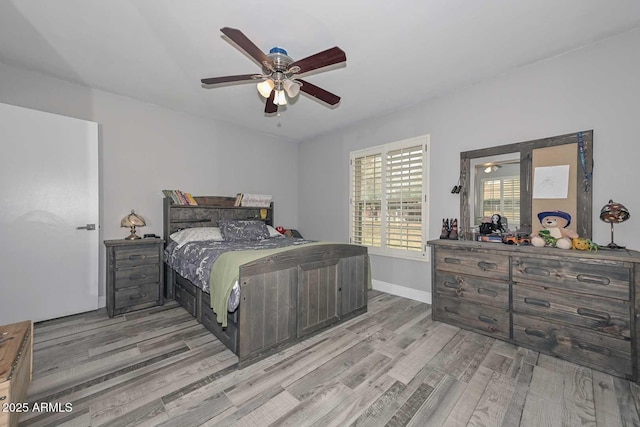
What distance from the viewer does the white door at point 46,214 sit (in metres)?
2.49

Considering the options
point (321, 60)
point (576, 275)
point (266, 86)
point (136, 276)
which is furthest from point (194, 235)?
point (576, 275)

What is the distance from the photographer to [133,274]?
3012 mm

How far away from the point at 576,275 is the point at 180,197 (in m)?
4.43

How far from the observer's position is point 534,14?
1906 millimetres

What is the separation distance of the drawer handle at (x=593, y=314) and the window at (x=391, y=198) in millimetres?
1567

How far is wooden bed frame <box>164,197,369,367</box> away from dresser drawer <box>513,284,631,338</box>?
1.51 m

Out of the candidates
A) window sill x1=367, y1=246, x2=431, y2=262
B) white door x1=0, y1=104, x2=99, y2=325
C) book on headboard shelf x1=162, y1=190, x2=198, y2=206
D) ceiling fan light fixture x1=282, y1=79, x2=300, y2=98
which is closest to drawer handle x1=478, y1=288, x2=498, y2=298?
window sill x1=367, y1=246, x2=431, y2=262

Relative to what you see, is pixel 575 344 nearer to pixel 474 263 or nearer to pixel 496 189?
pixel 474 263

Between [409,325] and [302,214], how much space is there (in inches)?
119

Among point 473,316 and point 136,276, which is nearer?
point 473,316

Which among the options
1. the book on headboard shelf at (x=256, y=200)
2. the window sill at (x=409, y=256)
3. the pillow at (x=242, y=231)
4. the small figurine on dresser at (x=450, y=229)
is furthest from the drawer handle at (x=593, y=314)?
the book on headboard shelf at (x=256, y=200)

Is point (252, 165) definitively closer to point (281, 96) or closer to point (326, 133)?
point (326, 133)

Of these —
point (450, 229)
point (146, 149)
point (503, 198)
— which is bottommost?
point (450, 229)

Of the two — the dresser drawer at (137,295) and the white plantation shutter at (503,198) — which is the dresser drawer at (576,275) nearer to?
the white plantation shutter at (503,198)
